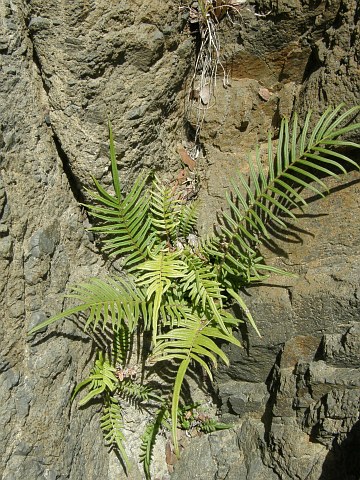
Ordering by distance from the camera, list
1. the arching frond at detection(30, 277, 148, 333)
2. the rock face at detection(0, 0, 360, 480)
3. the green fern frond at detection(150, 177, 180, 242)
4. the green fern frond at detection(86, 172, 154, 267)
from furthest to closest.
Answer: the green fern frond at detection(150, 177, 180, 242), the green fern frond at detection(86, 172, 154, 267), the arching frond at detection(30, 277, 148, 333), the rock face at detection(0, 0, 360, 480)

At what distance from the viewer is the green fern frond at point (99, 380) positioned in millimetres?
2334

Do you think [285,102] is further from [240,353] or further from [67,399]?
[67,399]

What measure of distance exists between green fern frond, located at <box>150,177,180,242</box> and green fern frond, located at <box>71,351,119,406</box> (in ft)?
2.39

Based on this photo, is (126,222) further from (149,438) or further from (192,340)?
(149,438)

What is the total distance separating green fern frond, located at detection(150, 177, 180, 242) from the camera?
236cm

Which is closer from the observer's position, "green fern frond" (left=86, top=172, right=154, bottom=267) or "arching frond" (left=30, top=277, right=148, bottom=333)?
"arching frond" (left=30, top=277, right=148, bottom=333)

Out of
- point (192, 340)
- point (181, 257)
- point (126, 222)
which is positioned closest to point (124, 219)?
point (126, 222)

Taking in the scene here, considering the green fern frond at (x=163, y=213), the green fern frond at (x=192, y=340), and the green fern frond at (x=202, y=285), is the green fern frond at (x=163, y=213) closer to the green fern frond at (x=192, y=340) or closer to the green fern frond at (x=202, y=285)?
the green fern frond at (x=202, y=285)

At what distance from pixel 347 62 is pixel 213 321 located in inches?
54.1

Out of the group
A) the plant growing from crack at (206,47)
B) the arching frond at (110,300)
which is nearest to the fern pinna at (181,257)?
the arching frond at (110,300)

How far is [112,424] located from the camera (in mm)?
2533

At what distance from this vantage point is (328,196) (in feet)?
7.34

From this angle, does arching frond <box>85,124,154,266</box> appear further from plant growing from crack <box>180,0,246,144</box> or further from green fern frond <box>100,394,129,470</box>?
green fern frond <box>100,394,129,470</box>

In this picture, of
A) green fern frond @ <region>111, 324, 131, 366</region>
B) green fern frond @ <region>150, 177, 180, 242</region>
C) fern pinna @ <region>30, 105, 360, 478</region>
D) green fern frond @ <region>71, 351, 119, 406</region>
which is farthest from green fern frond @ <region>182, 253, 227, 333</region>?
green fern frond @ <region>71, 351, 119, 406</region>
